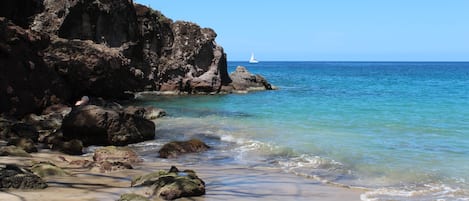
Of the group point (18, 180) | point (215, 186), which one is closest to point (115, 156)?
point (215, 186)

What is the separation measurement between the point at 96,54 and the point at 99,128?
1130cm

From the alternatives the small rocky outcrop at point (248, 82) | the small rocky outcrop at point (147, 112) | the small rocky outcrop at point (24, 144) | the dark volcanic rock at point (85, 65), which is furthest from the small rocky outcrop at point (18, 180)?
the small rocky outcrop at point (248, 82)

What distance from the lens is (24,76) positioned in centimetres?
1877

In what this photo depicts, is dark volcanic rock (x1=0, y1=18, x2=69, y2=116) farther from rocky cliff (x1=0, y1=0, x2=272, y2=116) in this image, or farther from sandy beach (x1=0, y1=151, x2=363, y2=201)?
sandy beach (x1=0, y1=151, x2=363, y2=201)

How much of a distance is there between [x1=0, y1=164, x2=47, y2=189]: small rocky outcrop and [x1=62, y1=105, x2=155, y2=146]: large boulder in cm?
658

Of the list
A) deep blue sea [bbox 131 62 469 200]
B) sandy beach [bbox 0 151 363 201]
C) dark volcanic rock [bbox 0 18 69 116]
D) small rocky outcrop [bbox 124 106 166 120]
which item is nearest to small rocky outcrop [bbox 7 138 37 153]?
sandy beach [bbox 0 151 363 201]

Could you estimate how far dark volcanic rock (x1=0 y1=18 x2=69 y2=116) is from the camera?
17.7 metres

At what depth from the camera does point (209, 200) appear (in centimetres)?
Answer: 701

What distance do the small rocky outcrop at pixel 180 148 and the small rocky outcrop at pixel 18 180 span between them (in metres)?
5.17

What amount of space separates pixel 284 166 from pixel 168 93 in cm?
2767

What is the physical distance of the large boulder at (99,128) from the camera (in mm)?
13414

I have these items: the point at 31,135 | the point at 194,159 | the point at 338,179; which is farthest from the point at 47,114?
the point at 338,179

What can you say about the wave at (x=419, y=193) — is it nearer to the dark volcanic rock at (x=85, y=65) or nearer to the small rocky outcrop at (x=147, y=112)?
the small rocky outcrop at (x=147, y=112)

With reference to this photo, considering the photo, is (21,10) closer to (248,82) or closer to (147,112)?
(147,112)
